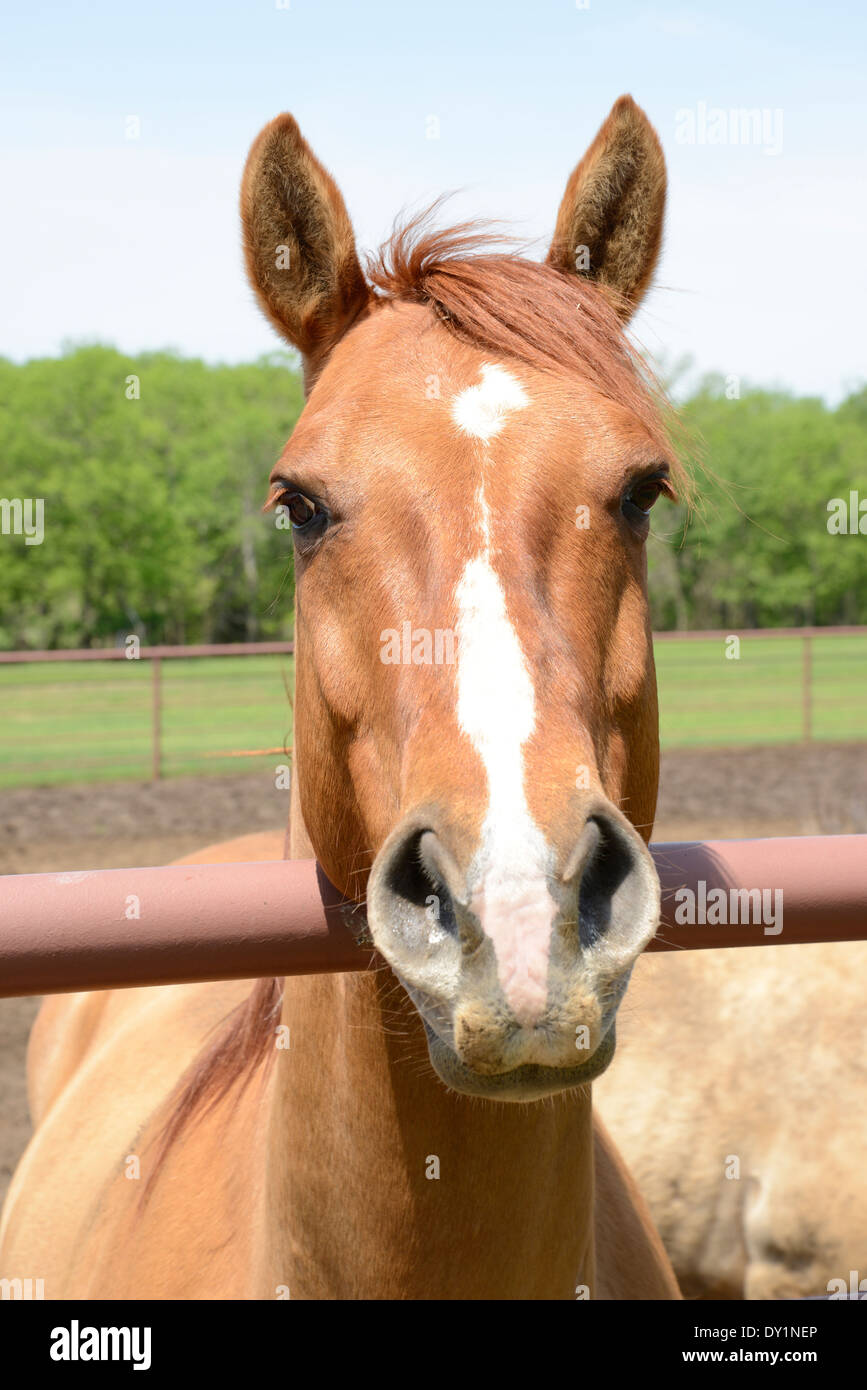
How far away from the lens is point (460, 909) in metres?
1.22

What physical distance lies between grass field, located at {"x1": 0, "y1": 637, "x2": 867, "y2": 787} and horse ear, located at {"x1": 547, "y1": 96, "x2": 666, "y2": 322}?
44.4 ft

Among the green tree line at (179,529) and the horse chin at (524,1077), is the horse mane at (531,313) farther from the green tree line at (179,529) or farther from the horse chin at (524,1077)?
the green tree line at (179,529)

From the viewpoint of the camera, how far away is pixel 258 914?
148 centimetres

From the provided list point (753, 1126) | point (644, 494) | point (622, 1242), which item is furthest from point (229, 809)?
point (644, 494)

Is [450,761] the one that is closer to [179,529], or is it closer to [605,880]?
[605,880]

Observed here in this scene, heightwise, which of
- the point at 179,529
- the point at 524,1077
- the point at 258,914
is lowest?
the point at 524,1077

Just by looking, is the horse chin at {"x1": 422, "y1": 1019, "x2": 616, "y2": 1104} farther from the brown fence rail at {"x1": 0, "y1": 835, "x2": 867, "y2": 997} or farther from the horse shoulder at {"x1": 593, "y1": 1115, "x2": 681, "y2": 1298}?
the horse shoulder at {"x1": 593, "y1": 1115, "x2": 681, "y2": 1298}

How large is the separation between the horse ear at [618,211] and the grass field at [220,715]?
1352cm

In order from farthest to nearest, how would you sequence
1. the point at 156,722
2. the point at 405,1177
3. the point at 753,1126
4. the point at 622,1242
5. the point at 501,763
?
the point at 156,722, the point at 753,1126, the point at 622,1242, the point at 405,1177, the point at 501,763

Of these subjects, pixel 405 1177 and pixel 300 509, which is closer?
pixel 405 1177

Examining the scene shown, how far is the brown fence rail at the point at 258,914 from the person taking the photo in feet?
4.53

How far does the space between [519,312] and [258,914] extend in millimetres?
1034
